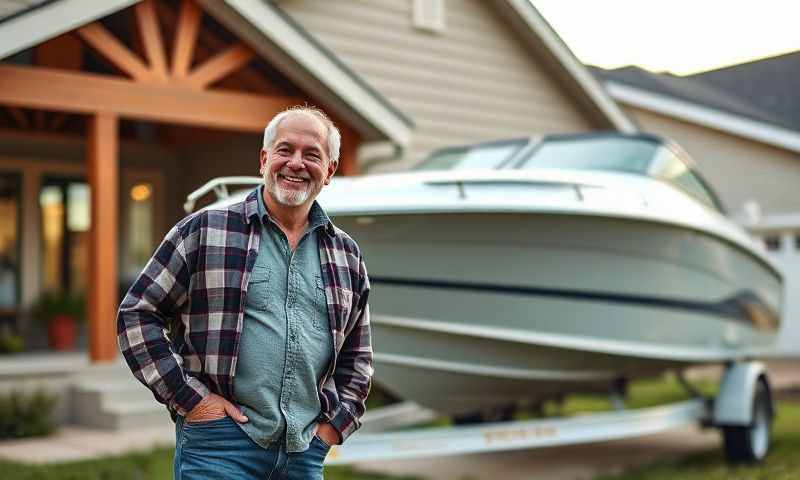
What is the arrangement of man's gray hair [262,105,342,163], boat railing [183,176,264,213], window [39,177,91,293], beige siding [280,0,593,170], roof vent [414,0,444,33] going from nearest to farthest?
man's gray hair [262,105,342,163]
boat railing [183,176,264,213]
window [39,177,91,293]
beige siding [280,0,593,170]
roof vent [414,0,444,33]

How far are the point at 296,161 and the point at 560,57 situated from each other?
11.9 metres

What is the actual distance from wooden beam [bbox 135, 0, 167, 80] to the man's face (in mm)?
6620

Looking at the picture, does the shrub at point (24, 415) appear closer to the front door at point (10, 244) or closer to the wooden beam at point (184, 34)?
the wooden beam at point (184, 34)

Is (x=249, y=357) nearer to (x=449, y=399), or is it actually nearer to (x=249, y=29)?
(x=449, y=399)

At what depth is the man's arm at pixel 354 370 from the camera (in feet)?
9.49

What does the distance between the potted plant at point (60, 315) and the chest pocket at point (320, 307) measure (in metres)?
9.42

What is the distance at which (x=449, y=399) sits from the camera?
269 inches

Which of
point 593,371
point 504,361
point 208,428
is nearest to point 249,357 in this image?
point 208,428

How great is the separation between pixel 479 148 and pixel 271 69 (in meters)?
3.11

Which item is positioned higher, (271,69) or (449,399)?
(271,69)

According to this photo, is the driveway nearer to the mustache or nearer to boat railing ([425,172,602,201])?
boat railing ([425,172,602,201])

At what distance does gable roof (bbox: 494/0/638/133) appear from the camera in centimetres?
1384

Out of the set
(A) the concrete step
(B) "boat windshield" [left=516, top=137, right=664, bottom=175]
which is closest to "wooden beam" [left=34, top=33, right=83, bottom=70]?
(A) the concrete step

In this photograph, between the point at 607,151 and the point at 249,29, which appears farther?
the point at 249,29
